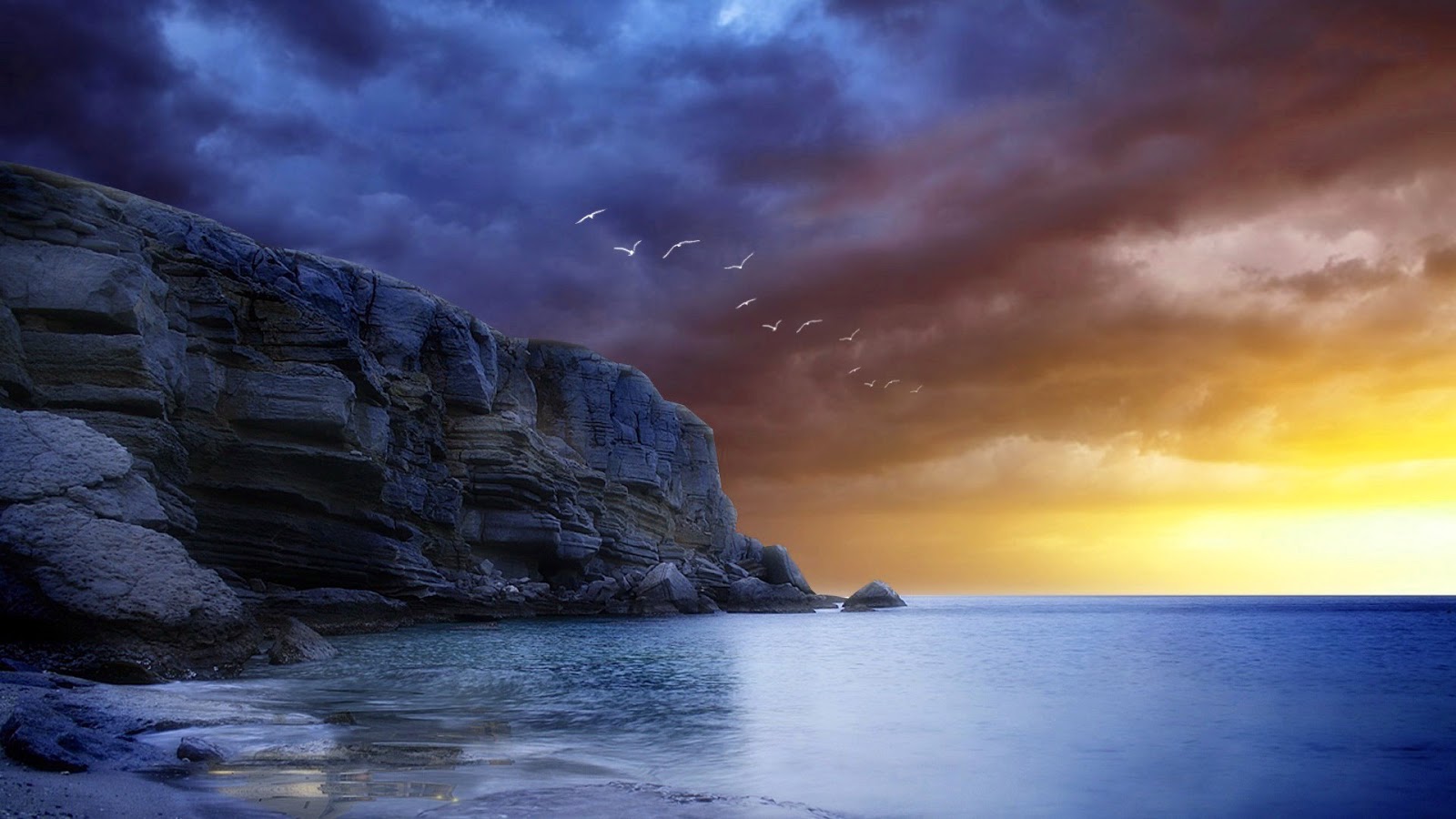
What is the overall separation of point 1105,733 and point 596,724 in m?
8.95

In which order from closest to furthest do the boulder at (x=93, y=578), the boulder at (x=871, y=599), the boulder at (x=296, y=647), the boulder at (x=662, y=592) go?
the boulder at (x=93, y=578) → the boulder at (x=296, y=647) → the boulder at (x=662, y=592) → the boulder at (x=871, y=599)

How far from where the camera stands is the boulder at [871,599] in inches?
3878

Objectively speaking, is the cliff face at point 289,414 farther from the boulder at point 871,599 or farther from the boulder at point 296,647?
the boulder at point 871,599

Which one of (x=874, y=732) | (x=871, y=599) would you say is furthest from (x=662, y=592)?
(x=874, y=732)

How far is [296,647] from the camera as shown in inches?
922

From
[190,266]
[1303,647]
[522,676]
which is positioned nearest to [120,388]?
[190,266]

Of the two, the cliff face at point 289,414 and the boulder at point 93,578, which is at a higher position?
the cliff face at point 289,414

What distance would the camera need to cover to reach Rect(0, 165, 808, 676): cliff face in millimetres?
30656

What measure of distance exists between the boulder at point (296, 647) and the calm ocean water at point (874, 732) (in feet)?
4.01

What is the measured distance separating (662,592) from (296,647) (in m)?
42.4

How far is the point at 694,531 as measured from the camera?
302 ft

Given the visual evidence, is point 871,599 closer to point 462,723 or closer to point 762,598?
point 762,598

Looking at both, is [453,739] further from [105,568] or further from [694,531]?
[694,531]

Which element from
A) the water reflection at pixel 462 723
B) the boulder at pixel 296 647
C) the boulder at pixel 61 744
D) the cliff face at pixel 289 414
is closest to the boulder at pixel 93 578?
the cliff face at pixel 289 414
